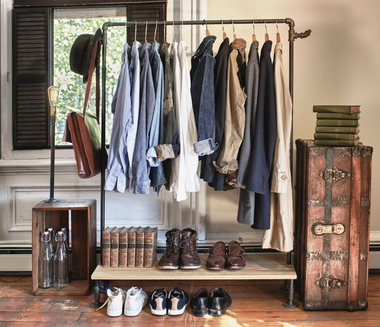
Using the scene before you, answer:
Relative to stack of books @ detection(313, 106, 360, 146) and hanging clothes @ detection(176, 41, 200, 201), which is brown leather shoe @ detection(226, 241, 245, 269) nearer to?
hanging clothes @ detection(176, 41, 200, 201)

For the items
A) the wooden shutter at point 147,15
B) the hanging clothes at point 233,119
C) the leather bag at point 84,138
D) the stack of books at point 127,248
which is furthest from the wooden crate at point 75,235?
the wooden shutter at point 147,15

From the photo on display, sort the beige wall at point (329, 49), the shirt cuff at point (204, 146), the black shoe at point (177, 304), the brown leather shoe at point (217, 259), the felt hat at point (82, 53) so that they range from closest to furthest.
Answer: the shirt cuff at point (204, 146), the black shoe at point (177, 304), the brown leather shoe at point (217, 259), the felt hat at point (82, 53), the beige wall at point (329, 49)

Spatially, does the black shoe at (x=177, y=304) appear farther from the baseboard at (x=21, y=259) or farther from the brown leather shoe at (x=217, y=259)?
the baseboard at (x=21, y=259)

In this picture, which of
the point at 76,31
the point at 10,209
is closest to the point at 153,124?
the point at 76,31

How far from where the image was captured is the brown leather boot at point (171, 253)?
227 cm

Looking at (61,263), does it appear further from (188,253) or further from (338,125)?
(338,125)

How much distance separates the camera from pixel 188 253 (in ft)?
7.60

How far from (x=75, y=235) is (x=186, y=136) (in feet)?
3.67

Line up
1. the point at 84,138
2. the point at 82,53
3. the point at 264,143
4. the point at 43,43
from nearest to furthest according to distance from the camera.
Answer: the point at 264,143, the point at 84,138, the point at 82,53, the point at 43,43

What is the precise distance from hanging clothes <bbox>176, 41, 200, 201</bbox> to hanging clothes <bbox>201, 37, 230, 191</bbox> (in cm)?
7

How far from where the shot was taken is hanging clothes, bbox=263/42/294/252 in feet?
6.97

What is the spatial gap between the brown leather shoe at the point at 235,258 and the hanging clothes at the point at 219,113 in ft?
1.48

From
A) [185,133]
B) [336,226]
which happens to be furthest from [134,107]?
[336,226]

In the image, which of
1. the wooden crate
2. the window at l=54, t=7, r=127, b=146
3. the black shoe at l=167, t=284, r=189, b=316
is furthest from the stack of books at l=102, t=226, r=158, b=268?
the window at l=54, t=7, r=127, b=146
